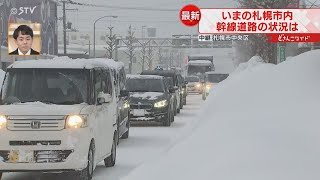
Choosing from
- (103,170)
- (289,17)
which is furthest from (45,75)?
(289,17)

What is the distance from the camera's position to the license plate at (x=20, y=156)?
11.1 m

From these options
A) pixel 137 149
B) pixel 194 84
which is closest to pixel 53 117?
pixel 137 149

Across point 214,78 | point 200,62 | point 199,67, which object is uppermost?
point 200,62

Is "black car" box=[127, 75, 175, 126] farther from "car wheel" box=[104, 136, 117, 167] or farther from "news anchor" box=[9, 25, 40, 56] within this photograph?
"news anchor" box=[9, 25, 40, 56]

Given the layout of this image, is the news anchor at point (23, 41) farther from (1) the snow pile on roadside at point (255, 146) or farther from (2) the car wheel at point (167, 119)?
(1) the snow pile on roadside at point (255, 146)

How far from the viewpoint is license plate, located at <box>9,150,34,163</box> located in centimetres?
1111

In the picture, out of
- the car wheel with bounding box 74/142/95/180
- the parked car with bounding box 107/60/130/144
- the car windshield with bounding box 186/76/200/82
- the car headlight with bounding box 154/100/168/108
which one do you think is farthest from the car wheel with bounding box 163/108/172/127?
the car windshield with bounding box 186/76/200/82

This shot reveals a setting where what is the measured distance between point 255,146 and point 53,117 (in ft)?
13.0

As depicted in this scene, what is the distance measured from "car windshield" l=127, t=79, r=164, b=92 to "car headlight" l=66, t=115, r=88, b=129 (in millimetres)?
13818

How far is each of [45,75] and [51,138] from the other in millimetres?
1451

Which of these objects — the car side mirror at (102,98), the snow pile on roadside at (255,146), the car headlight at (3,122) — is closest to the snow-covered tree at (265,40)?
the snow pile on roadside at (255,146)

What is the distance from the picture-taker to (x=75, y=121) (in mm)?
11273

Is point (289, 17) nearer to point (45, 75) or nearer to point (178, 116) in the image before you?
point (178, 116)
